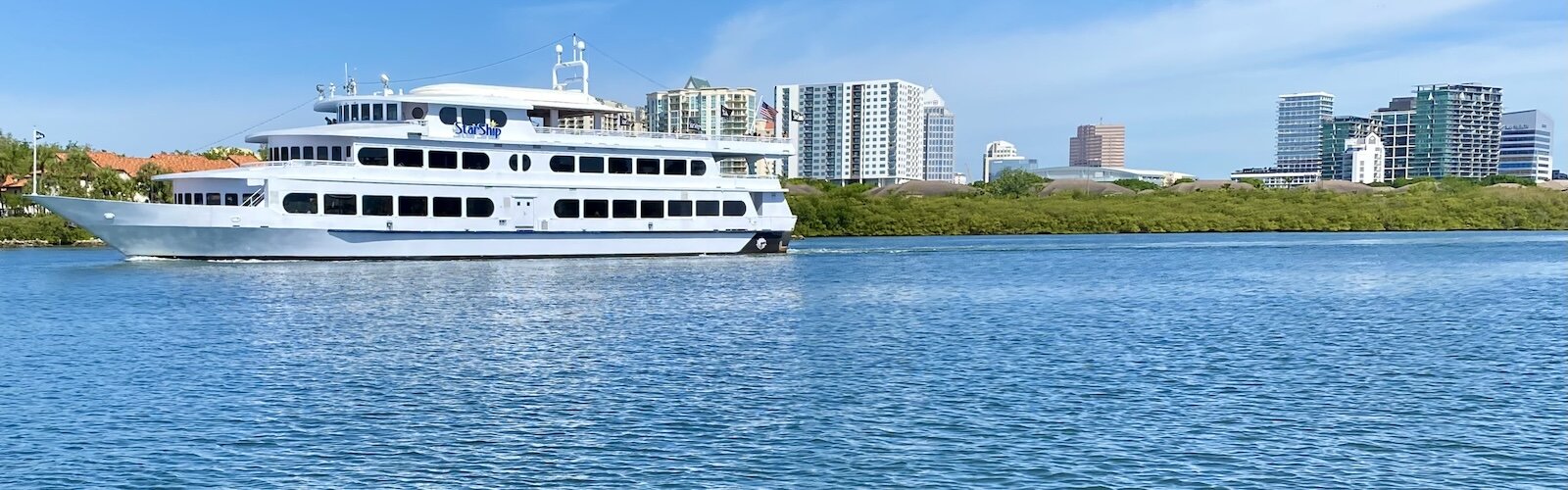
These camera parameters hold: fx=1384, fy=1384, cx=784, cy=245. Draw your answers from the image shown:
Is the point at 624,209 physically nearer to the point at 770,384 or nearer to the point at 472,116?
the point at 472,116

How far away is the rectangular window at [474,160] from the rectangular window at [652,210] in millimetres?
5923

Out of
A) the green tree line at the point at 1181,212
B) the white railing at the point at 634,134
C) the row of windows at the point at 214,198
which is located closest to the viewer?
the row of windows at the point at 214,198

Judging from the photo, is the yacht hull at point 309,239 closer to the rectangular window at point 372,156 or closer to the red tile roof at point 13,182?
the rectangular window at point 372,156

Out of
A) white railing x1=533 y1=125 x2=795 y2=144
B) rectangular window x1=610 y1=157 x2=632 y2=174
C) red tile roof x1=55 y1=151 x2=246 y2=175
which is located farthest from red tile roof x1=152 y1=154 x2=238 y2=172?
rectangular window x1=610 y1=157 x2=632 y2=174

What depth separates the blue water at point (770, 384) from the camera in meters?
14.3

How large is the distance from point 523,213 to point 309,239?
23.0 ft

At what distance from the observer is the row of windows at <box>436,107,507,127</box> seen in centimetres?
4519

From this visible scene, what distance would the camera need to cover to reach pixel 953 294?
35.9 metres

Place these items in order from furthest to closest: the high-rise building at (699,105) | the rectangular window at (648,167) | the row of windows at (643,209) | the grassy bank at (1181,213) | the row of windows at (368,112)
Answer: the high-rise building at (699,105) → the grassy bank at (1181,213) → the rectangular window at (648,167) → the row of windows at (643,209) → the row of windows at (368,112)

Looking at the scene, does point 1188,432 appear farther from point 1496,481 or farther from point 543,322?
point 543,322

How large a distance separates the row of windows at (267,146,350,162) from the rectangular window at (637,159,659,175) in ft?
32.6

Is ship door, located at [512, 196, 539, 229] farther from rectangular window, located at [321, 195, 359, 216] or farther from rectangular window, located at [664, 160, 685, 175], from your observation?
rectangular window, located at [664, 160, 685, 175]

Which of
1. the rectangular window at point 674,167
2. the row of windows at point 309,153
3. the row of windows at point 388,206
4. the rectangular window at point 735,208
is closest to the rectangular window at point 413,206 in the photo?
the row of windows at point 388,206

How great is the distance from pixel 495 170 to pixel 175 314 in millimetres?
17627
